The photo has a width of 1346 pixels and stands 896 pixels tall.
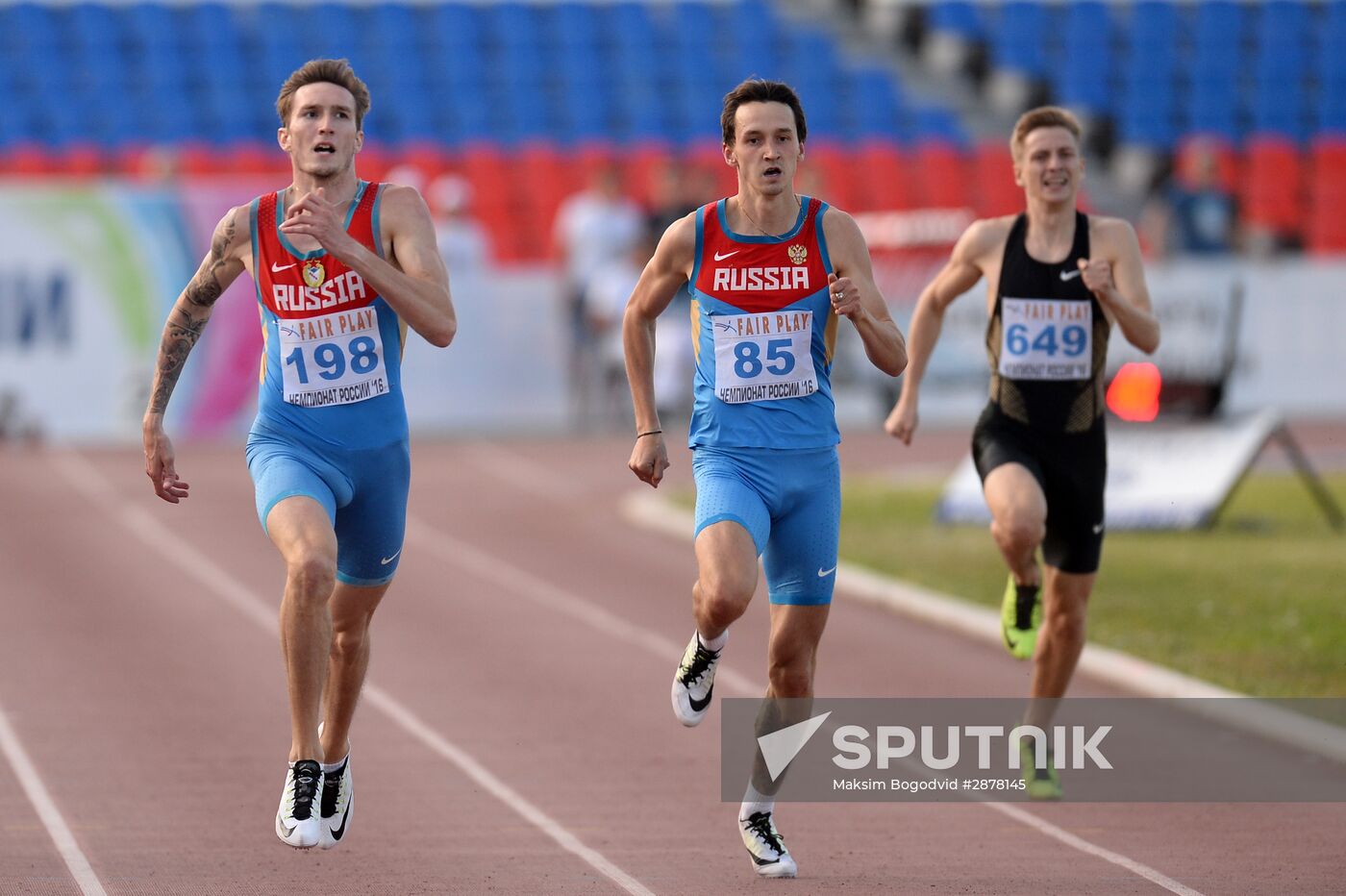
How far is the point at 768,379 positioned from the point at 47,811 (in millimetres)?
2984

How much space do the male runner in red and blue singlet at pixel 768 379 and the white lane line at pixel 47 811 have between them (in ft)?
6.13

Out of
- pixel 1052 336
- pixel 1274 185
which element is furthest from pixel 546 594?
pixel 1274 185

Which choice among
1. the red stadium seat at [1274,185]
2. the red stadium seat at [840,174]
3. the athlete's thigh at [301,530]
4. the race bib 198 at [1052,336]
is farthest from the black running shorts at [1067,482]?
the red stadium seat at [1274,185]

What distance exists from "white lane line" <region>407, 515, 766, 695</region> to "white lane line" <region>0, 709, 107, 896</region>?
3130mm

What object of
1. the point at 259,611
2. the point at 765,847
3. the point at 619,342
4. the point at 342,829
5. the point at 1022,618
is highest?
the point at 1022,618

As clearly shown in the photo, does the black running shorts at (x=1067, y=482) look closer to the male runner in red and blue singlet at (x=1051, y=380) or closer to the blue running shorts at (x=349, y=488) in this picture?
the male runner in red and blue singlet at (x=1051, y=380)

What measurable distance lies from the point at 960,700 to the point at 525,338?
12012mm

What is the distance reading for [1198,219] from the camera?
2239 cm

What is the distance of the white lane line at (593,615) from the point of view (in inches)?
268

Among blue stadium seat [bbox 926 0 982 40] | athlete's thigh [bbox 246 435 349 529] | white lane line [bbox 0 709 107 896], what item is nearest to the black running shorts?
athlete's thigh [bbox 246 435 349 529]

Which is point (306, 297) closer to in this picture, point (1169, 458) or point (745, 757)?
point (745, 757)

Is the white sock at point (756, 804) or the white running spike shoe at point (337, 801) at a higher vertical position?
the white running spike shoe at point (337, 801)

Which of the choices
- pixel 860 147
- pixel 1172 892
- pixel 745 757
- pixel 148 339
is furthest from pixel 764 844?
pixel 860 147

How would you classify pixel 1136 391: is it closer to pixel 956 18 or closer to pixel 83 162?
pixel 83 162
